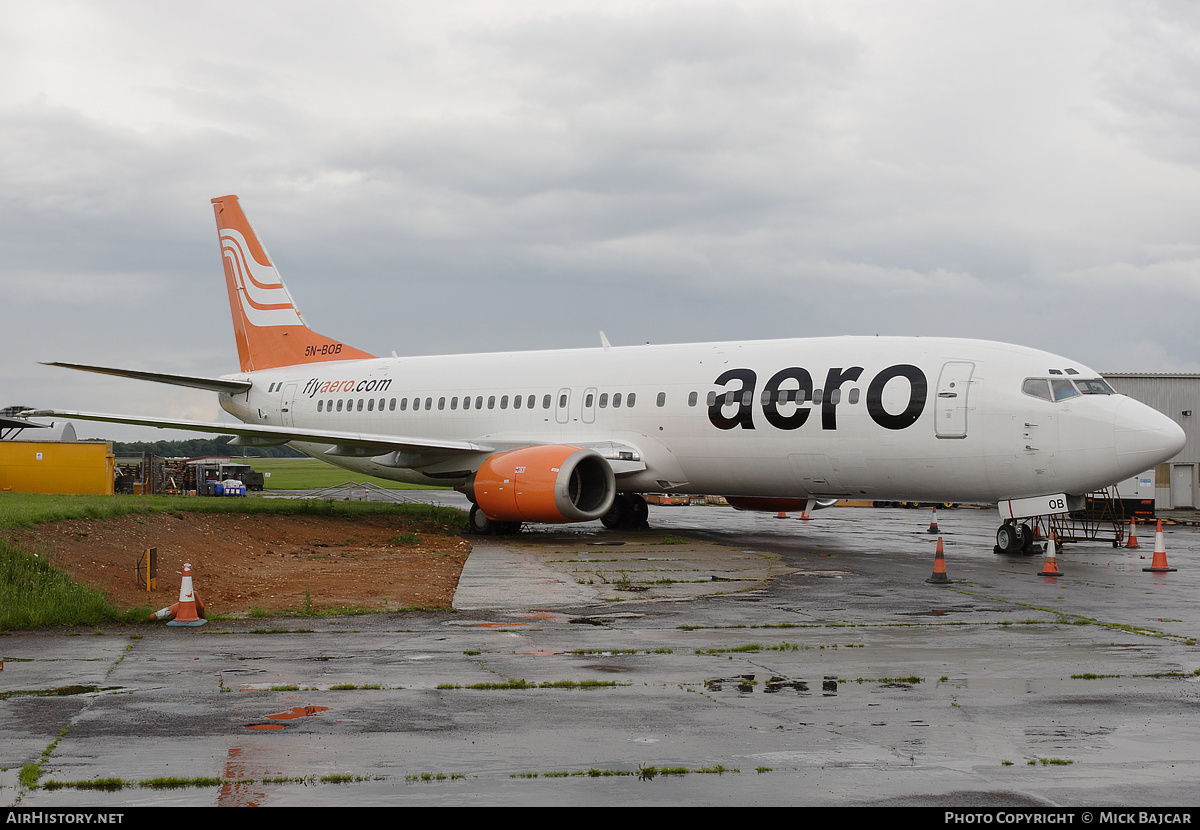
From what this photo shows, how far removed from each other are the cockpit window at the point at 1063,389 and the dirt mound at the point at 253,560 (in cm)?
1014

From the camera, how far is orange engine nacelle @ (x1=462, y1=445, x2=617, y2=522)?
20797 mm

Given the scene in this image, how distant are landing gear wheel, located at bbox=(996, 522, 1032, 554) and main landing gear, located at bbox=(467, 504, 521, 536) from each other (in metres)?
9.66

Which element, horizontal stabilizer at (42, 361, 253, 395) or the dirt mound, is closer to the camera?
the dirt mound

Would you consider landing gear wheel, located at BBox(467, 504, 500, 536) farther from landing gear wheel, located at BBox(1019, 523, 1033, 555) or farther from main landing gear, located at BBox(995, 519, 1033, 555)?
landing gear wheel, located at BBox(1019, 523, 1033, 555)

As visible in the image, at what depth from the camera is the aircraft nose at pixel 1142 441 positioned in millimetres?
17250

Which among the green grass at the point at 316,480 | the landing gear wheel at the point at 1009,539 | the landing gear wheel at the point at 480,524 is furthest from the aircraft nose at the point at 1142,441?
the green grass at the point at 316,480

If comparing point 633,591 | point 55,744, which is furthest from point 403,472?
point 55,744

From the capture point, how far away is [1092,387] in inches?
712

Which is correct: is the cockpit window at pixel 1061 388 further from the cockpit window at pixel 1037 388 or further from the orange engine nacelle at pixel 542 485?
the orange engine nacelle at pixel 542 485

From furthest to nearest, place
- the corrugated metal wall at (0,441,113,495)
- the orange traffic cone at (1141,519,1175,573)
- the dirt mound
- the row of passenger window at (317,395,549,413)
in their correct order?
the corrugated metal wall at (0,441,113,495), the row of passenger window at (317,395,549,413), the orange traffic cone at (1141,519,1175,573), the dirt mound

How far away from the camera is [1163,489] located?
37.6 metres

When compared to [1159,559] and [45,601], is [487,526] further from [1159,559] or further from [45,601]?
[1159,559]

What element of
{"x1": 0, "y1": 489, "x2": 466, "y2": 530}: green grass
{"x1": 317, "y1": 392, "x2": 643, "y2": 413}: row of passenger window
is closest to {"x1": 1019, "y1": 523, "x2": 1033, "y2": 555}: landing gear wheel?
{"x1": 317, "y1": 392, "x2": 643, "y2": 413}: row of passenger window

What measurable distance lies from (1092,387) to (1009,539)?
3.15 m
